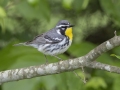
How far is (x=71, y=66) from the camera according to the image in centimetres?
297

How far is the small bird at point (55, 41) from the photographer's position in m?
3.88

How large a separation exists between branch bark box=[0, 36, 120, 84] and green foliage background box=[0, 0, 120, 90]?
25.9 inches

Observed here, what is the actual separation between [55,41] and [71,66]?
3.53ft

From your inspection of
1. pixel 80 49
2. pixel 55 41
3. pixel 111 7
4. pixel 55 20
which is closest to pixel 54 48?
pixel 55 41

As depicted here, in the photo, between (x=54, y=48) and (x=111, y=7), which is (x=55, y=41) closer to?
(x=54, y=48)

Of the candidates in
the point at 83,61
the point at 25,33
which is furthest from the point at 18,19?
the point at 83,61

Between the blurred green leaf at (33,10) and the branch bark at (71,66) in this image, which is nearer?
the branch bark at (71,66)

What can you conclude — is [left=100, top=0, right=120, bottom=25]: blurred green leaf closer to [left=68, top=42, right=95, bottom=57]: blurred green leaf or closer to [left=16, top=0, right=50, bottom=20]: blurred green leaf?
[left=68, top=42, right=95, bottom=57]: blurred green leaf

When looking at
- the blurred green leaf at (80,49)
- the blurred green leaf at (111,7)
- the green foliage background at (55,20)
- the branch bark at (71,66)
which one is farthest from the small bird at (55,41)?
the branch bark at (71,66)

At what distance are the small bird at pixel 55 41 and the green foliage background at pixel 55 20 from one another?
14 centimetres

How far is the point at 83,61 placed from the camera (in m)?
2.88

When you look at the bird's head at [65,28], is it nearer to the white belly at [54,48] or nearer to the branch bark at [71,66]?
the white belly at [54,48]

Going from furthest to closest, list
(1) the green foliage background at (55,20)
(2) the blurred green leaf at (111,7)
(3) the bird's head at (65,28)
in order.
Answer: (3) the bird's head at (65,28)
(2) the blurred green leaf at (111,7)
(1) the green foliage background at (55,20)

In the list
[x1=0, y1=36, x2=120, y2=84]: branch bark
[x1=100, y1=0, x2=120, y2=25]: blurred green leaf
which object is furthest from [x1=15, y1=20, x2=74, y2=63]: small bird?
[x1=0, y1=36, x2=120, y2=84]: branch bark
